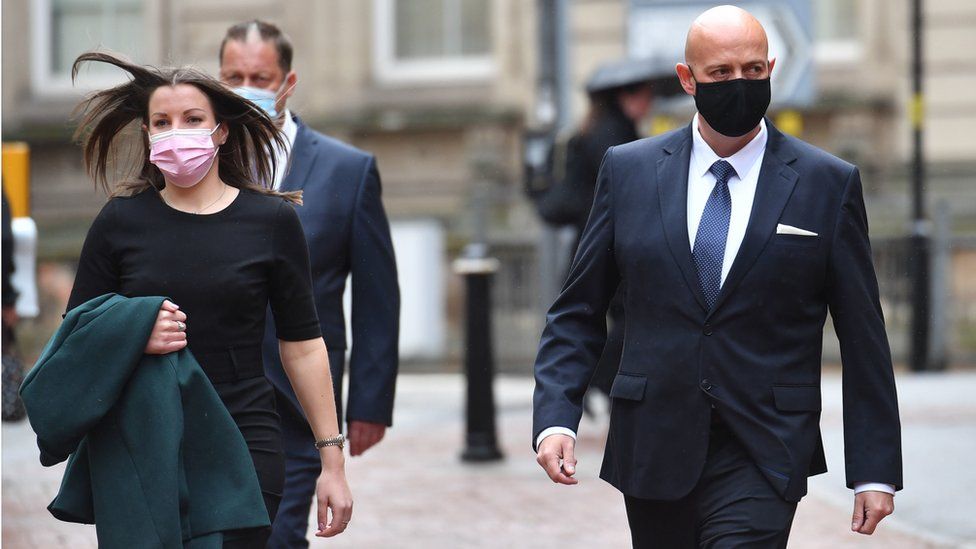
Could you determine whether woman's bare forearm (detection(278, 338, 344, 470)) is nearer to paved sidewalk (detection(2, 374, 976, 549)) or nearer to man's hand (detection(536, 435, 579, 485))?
man's hand (detection(536, 435, 579, 485))

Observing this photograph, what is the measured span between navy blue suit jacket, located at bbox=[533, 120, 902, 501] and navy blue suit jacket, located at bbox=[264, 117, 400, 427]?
3.86 feet

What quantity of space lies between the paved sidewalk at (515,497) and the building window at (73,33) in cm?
831

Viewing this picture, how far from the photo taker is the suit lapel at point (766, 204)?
369 centimetres

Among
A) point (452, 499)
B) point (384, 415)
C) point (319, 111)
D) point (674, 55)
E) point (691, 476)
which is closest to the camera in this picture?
point (691, 476)

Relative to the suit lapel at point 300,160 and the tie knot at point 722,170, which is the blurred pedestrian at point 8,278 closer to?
the suit lapel at point 300,160

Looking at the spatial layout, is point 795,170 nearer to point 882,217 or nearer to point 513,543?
point 513,543

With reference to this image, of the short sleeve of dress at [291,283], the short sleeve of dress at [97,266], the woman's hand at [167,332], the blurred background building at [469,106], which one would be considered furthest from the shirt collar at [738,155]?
the blurred background building at [469,106]

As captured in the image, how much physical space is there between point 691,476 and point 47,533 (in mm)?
4279

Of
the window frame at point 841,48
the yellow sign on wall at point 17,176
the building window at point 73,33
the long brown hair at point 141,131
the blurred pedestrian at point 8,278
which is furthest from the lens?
the building window at point 73,33

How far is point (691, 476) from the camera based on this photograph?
145 inches

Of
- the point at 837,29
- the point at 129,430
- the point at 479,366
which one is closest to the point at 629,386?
the point at 129,430

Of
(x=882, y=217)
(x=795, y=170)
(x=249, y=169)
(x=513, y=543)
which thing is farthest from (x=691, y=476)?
(x=882, y=217)

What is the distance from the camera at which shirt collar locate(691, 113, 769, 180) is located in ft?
12.6

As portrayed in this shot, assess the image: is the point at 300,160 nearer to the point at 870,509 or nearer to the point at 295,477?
the point at 295,477
